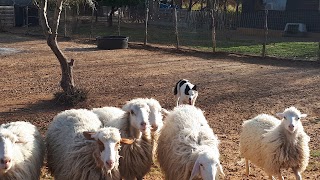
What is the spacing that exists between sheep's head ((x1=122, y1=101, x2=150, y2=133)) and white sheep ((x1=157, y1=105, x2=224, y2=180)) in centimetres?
43

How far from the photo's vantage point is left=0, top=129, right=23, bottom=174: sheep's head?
4.54 metres

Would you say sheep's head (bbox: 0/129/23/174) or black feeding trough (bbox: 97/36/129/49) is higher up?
black feeding trough (bbox: 97/36/129/49)

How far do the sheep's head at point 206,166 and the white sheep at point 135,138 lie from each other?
39.5 inches

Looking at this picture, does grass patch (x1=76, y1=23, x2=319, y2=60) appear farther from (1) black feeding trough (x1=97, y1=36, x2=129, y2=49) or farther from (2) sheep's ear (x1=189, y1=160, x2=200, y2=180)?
(2) sheep's ear (x1=189, y1=160, x2=200, y2=180)

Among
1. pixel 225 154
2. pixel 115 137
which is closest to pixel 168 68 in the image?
pixel 225 154

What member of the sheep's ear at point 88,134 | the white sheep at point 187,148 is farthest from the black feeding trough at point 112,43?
the sheep's ear at point 88,134

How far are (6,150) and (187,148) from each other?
216 centimetres

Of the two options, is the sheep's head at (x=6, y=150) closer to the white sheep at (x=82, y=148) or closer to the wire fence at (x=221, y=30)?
the white sheep at (x=82, y=148)

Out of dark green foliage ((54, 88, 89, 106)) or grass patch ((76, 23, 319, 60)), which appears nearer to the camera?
dark green foliage ((54, 88, 89, 106))

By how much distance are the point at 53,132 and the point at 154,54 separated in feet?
45.0

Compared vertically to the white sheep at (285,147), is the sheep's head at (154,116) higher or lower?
higher

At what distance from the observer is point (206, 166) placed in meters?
4.79

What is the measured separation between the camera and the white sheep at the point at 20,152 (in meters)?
Answer: 4.62

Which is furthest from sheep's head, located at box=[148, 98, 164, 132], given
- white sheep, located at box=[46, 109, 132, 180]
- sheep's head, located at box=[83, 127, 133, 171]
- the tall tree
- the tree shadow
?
the tall tree
